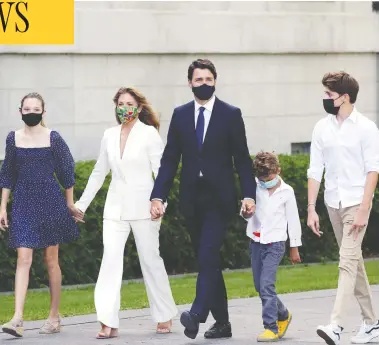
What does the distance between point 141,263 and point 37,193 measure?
3.00 ft

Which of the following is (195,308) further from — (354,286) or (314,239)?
(314,239)

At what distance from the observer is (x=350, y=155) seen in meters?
9.03

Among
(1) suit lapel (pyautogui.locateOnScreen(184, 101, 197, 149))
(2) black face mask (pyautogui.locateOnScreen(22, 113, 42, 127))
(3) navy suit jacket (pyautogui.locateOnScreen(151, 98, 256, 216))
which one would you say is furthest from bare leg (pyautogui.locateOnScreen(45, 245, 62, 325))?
(1) suit lapel (pyautogui.locateOnScreen(184, 101, 197, 149))

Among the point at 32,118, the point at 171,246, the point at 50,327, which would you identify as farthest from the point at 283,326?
the point at 171,246

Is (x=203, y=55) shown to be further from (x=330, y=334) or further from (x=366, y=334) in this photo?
(x=330, y=334)

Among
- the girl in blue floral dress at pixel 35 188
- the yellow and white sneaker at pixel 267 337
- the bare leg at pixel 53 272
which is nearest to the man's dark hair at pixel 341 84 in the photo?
the yellow and white sneaker at pixel 267 337

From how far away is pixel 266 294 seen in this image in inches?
374

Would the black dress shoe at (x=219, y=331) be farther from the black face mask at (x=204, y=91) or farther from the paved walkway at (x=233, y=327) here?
the black face mask at (x=204, y=91)

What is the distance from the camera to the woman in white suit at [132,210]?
389 inches

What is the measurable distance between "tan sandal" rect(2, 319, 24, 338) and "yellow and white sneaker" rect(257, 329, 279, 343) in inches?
66.9

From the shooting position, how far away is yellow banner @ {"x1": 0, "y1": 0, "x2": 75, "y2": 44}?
15.1 metres

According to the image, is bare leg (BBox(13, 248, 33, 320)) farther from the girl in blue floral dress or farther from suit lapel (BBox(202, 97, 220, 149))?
suit lapel (BBox(202, 97, 220, 149))

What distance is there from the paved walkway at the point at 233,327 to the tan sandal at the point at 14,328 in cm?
5

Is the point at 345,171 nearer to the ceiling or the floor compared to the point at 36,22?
nearer to the floor
